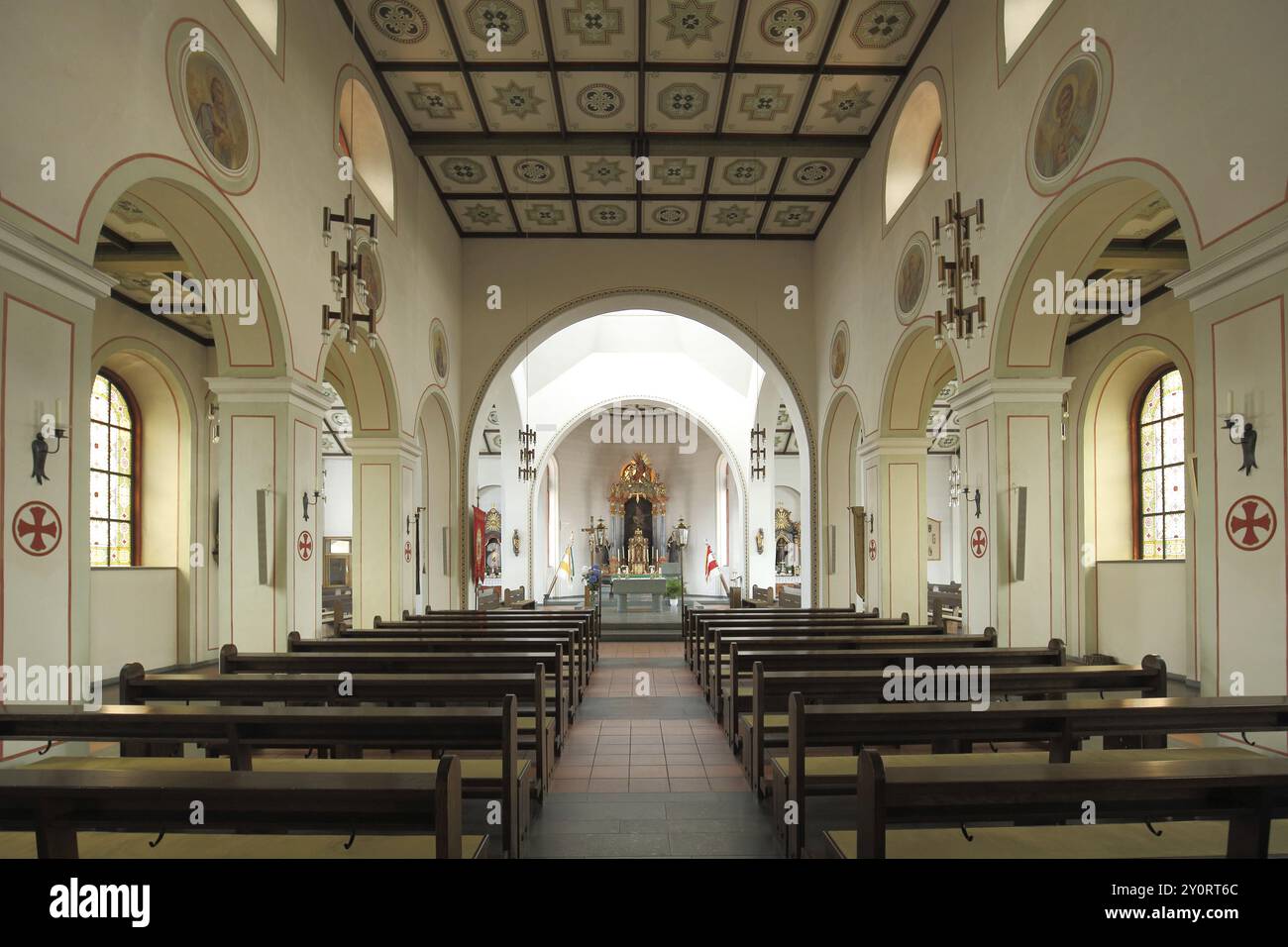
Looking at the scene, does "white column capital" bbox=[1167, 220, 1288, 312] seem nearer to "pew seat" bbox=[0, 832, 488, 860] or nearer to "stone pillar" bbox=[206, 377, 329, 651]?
"pew seat" bbox=[0, 832, 488, 860]

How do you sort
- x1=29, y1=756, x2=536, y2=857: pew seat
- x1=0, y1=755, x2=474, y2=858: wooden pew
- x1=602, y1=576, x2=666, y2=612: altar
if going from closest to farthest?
x1=0, y1=755, x2=474, y2=858: wooden pew → x1=29, y1=756, x2=536, y2=857: pew seat → x1=602, y1=576, x2=666, y2=612: altar

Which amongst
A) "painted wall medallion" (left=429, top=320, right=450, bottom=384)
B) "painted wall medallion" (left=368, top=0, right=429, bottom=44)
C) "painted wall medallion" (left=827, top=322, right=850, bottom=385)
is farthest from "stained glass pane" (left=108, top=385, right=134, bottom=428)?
"painted wall medallion" (left=827, top=322, right=850, bottom=385)

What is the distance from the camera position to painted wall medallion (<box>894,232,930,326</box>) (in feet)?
29.9

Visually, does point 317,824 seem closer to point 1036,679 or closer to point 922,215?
point 1036,679

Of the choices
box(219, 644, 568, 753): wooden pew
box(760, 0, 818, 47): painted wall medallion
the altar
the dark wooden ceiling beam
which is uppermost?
box(760, 0, 818, 47): painted wall medallion

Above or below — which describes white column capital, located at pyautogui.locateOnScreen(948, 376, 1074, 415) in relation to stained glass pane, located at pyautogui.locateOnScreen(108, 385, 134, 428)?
below

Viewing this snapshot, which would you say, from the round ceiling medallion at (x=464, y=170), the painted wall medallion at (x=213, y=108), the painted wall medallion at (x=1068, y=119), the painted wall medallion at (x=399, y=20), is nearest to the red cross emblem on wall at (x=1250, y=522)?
the painted wall medallion at (x=1068, y=119)

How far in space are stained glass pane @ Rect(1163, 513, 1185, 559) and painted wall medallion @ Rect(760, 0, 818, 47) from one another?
7.66 meters

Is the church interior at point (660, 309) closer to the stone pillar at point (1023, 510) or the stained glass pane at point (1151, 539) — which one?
the stone pillar at point (1023, 510)

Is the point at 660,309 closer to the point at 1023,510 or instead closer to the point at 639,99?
the point at 639,99

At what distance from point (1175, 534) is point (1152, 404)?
1.79 metres

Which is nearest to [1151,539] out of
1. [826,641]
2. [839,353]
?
[839,353]

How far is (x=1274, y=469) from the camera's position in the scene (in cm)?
415
